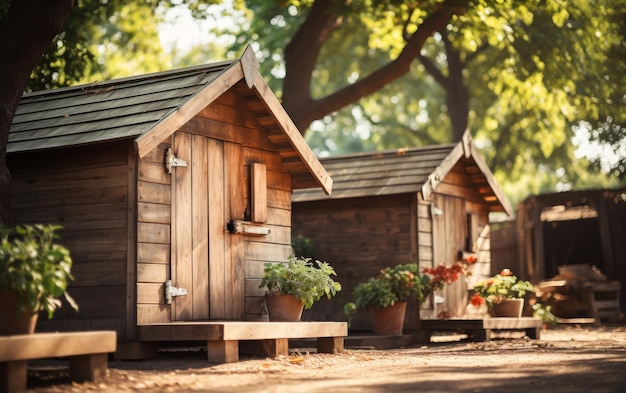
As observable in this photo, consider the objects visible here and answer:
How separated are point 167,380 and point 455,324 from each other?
8099 millimetres

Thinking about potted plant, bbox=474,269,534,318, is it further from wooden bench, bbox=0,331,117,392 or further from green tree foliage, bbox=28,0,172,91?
wooden bench, bbox=0,331,117,392

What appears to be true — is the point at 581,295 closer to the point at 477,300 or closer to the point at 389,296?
the point at 477,300

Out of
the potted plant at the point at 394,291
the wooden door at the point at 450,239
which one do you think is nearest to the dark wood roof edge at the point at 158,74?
the potted plant at the point at 394,291

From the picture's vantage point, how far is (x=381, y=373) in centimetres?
975

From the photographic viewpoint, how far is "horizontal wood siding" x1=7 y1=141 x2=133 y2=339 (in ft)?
37.6

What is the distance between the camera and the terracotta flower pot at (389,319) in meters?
15.9

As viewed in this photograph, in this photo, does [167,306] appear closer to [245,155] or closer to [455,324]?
[245,155]

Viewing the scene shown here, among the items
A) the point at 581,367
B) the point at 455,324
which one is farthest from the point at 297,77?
the point at 581,367

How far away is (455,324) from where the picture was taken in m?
16.2

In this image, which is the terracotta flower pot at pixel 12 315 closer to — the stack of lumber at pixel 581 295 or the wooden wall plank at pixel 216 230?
the wooden wall plank at pixel 216 230

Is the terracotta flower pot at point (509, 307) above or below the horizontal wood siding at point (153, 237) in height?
below

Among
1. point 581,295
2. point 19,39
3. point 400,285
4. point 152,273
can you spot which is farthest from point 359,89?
point 19,39

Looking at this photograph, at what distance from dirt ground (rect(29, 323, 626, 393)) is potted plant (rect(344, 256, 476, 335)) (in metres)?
1.92

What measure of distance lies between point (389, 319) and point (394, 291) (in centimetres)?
49
